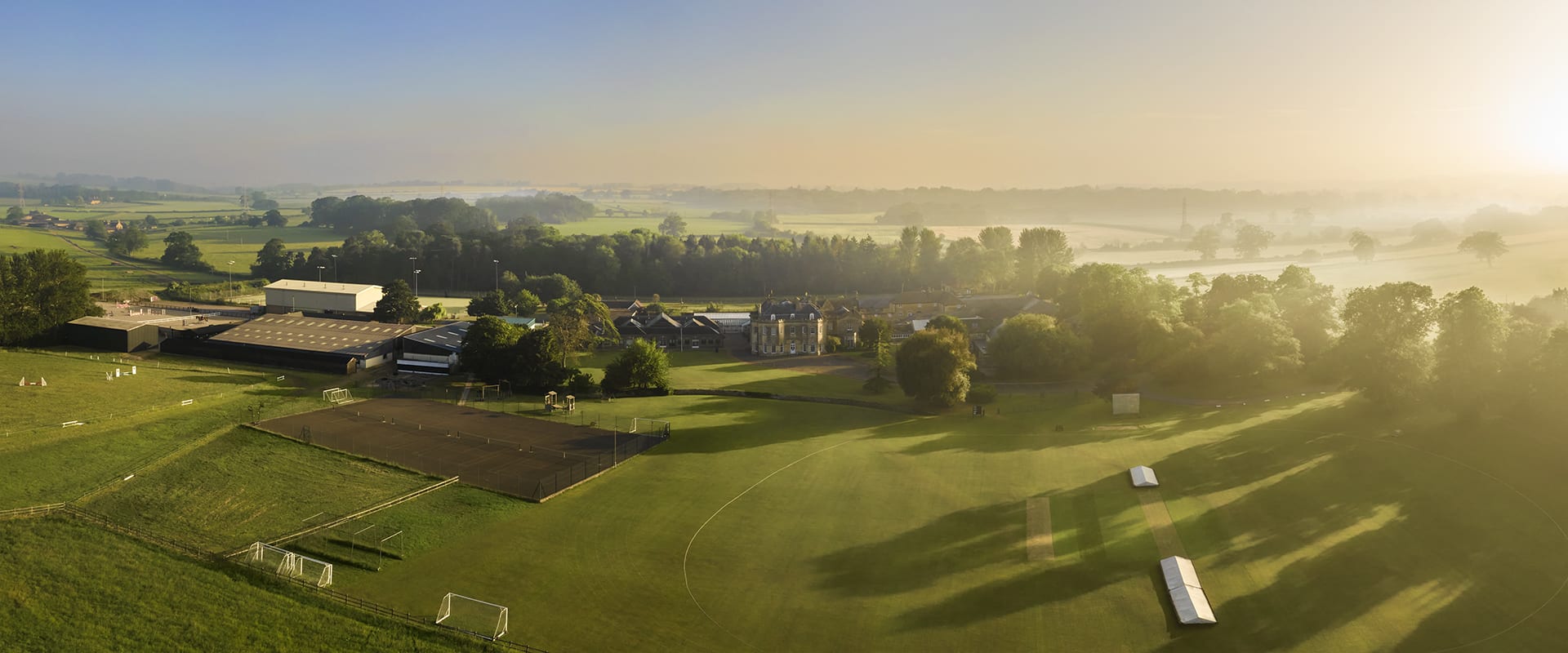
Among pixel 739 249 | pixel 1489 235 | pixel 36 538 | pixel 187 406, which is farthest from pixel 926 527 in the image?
pixel 739 249

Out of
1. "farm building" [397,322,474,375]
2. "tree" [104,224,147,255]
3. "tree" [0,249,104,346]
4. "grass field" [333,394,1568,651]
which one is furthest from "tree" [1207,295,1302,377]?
"tree" [104,224,147,255]

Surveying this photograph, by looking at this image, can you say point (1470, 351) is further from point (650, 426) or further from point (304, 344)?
point (304, 344)

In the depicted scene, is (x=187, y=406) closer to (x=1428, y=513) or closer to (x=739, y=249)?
(x=1428, y=513)

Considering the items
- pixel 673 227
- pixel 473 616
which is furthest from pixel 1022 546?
pixel 673 227

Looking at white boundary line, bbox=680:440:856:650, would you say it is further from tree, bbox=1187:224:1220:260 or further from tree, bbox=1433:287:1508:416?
tree, bbox=1187:224:1220:260

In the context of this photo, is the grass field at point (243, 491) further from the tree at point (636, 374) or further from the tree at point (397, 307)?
the tree at point (397, 307)

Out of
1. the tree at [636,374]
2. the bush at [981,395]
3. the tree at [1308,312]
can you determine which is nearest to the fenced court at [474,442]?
the tree at [636,374]
